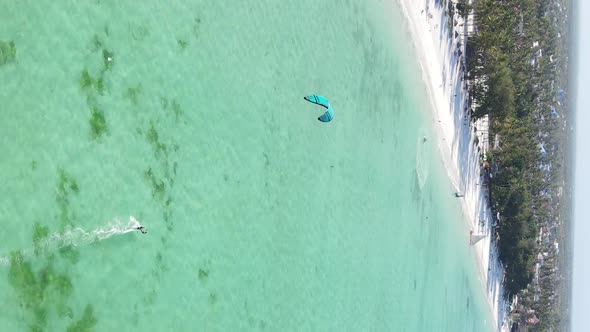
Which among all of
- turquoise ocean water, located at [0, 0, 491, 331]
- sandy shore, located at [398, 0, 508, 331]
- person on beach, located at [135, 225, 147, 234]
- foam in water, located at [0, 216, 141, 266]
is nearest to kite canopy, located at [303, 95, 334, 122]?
turquoise ocean water, located at [0, 0, 491, 331]

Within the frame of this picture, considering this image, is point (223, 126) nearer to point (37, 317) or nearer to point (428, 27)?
point (37, 317)

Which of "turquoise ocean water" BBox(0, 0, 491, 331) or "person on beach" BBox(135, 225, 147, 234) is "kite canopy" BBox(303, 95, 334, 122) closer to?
"turquoise ocean water" BBox(0, 0, 491, 331)

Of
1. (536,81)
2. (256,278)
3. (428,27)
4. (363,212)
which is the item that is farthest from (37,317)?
(536,81)

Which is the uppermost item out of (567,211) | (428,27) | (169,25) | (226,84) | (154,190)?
(428,27)

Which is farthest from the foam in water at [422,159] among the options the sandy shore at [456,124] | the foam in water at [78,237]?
the foam in water at [78,237]

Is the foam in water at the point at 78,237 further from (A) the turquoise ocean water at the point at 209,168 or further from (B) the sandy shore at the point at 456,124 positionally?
(B) the sandy shore at the point at 456,124

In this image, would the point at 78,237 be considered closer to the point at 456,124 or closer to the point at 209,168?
the point at 209,168

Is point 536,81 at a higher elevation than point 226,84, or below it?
higher
